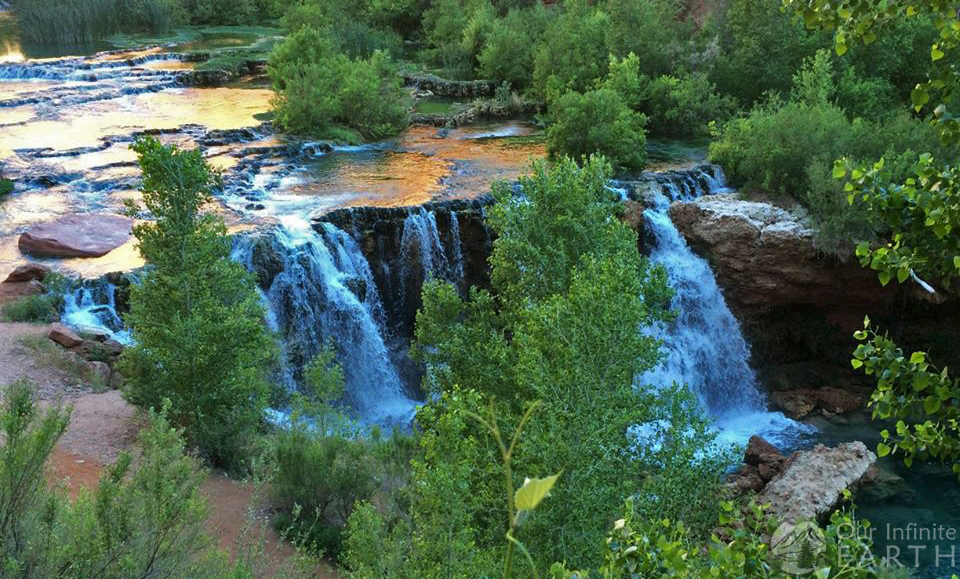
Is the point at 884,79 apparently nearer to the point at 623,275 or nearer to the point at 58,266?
the point at 623,275

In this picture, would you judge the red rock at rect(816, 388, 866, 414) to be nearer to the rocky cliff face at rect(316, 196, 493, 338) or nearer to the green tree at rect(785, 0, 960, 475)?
the rocky cliff face at rect(316, 196, 493, 338)

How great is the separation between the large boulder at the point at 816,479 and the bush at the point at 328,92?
1335 centimetres

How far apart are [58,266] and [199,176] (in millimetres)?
5322

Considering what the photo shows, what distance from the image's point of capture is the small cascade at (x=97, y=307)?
13125mm

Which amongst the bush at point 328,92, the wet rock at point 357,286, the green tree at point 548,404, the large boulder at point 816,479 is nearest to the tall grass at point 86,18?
the bush at point 328,92

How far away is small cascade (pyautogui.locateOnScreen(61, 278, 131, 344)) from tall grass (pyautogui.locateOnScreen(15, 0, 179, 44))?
2359 centimetres

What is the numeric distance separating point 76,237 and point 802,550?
1405 centimetres

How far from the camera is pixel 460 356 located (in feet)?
33.3

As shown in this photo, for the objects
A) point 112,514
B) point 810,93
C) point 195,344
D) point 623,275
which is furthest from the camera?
point 810,93

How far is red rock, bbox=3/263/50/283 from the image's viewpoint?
13609 millimetres

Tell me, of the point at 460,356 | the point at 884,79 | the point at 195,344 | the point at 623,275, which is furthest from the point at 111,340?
the point at 884,79

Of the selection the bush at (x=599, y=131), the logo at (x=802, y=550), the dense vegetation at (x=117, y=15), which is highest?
the logo at (x=802, y=550)

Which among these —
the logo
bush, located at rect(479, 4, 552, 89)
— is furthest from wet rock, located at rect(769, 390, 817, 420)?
bush, located at rect(479, 4, 552, 89)

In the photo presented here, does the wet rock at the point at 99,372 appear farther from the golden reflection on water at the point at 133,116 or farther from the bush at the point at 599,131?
the bush at the point at 599,131
